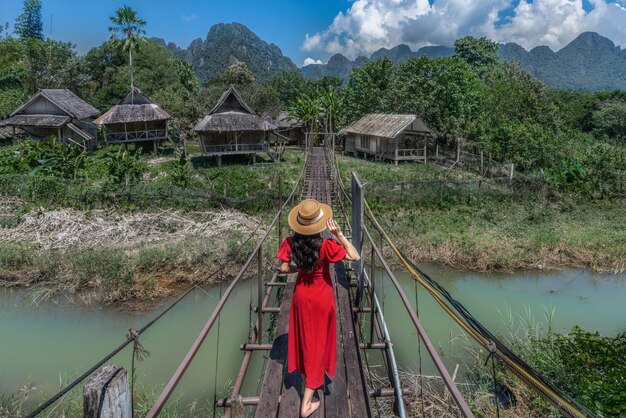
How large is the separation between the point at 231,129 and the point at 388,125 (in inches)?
294

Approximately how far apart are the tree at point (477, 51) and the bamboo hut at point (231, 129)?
30.4 m

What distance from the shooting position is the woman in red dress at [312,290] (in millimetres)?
2541

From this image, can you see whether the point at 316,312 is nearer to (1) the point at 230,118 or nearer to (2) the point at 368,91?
(1) the point at 230,118

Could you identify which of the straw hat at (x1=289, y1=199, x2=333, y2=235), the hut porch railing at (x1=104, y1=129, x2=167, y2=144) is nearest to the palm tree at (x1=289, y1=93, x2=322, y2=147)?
the hut porch railing at (x1=104, y1=129, x2=167, y2=144)

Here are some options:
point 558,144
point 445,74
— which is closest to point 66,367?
point 558,144

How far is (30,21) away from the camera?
4944 cm

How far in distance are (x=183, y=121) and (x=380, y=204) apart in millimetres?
19015

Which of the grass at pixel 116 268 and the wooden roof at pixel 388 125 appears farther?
the wooden roof at pixel 388 125

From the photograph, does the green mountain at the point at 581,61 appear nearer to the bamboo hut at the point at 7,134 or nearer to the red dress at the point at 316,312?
the bamboo hut at the point at 7,134

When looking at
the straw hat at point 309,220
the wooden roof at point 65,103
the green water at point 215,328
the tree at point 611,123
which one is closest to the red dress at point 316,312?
the straw hat at point 309,220

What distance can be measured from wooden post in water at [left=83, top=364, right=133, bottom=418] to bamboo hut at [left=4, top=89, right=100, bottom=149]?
21626mm

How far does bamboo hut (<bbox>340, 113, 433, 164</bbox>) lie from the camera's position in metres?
19.4

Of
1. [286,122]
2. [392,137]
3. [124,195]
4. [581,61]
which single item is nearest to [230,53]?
[286,122]

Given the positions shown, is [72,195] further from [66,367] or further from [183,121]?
[183,121]
